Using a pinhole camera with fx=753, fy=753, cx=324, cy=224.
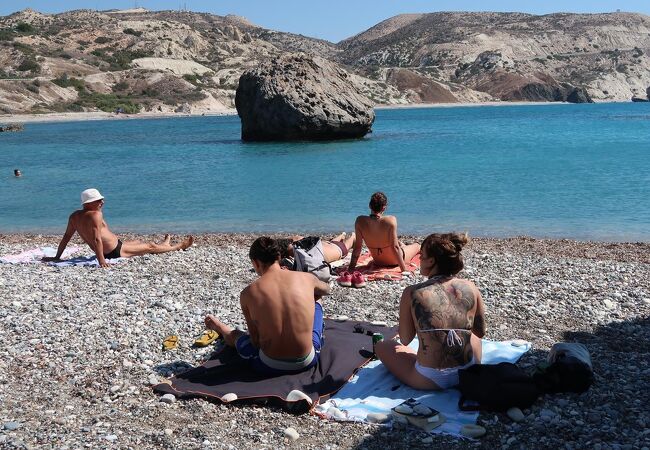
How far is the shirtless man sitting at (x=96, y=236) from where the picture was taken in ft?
39.7

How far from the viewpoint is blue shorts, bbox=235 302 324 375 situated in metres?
6.58

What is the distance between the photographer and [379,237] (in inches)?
435

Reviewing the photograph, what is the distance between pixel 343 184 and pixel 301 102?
16.3 metres

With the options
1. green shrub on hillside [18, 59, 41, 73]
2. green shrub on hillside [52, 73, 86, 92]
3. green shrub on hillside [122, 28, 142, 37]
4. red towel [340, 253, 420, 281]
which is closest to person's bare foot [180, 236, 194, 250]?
red towel [340, 253, 420, 281]

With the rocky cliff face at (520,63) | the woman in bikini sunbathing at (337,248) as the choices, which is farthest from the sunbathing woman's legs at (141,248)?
the rocky cliff face at (520,63)

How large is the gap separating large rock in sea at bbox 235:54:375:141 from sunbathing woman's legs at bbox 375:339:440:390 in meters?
36.3

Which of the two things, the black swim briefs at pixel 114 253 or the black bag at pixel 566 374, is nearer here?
the black bag at pixel 566 374

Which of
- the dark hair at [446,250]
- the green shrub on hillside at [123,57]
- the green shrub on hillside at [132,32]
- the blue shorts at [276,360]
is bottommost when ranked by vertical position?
the blue shorts at [276,360]

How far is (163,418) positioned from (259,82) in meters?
38.8

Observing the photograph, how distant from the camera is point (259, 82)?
4341 cm

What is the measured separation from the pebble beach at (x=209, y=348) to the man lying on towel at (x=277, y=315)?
1.80 feet

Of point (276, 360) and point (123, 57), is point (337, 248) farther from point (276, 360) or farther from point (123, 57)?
point (123, 57)

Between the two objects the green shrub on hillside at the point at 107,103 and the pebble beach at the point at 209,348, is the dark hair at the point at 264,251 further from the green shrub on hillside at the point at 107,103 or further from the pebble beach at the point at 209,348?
the green shrub on hillside at the point at 107,103

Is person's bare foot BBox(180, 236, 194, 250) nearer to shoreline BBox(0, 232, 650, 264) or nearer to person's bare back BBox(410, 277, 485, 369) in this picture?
shoreline BBox(0, 232, 650, 264)
